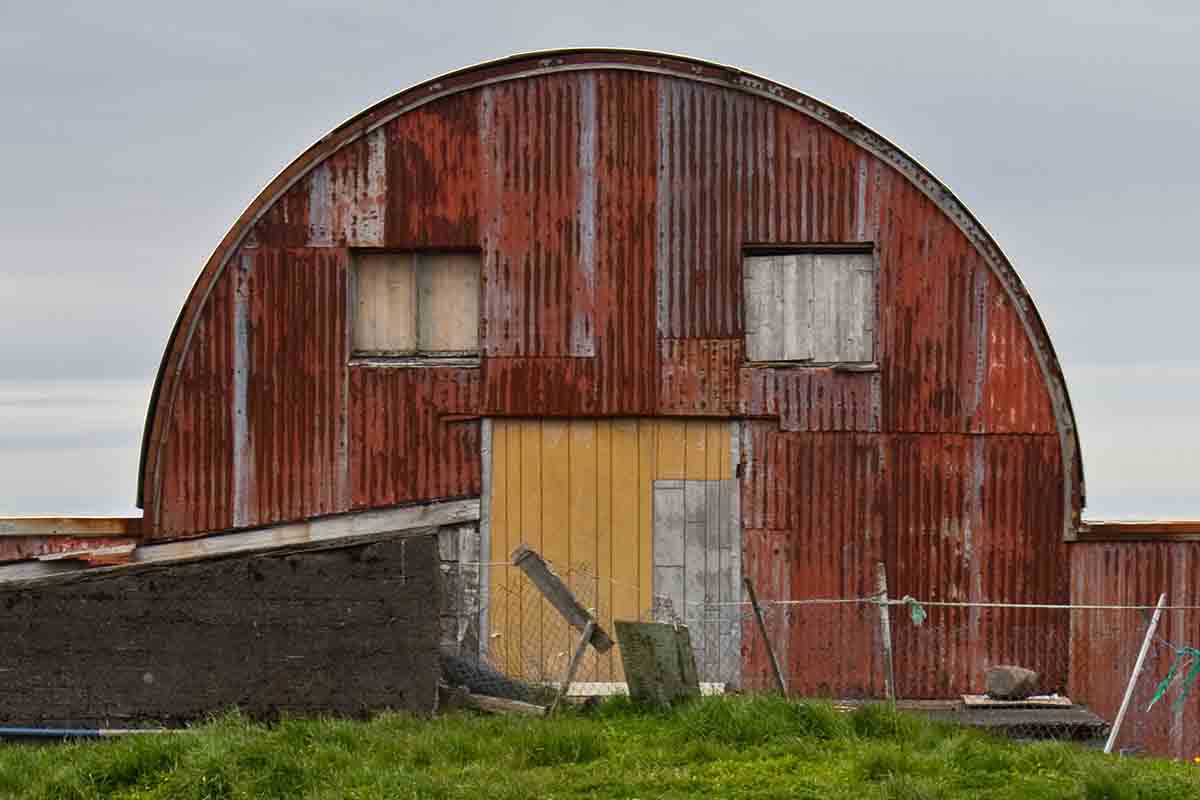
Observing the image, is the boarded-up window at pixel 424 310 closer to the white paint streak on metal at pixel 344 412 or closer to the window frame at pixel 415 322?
the window frame at pixel 415 322

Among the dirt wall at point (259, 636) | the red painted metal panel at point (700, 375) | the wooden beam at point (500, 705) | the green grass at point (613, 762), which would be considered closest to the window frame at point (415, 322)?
the red painted metal panel at point (700, 375)

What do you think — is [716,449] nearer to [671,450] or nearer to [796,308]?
[671,450]

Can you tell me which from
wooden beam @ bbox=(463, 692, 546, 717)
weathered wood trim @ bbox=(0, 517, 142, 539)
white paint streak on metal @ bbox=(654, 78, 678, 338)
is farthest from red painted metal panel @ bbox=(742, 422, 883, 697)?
weathered wood trim @ bbox=(0, 517, 142, 539)

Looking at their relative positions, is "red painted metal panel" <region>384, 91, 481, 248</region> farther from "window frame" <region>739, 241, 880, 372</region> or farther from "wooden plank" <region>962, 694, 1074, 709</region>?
"wooden plank" <region>962, 694, 1074, 709</region>

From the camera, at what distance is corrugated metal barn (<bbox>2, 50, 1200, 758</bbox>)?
60.8ft

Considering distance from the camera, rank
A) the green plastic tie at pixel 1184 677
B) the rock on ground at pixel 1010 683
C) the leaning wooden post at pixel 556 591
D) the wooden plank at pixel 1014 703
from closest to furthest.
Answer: the leaning wooden post at pixel 556 591
the wooden plank at pixel 1014 703
the rock on ground at pixel 1010 683
the green plastic tie at pixel 1184 677

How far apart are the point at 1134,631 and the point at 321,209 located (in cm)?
986

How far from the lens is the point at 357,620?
48.7ft

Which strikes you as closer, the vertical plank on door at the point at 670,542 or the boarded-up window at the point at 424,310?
the vertical plank on door at the point at 670,542

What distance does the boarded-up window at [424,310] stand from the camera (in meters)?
18.9

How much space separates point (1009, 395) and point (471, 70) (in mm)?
6814

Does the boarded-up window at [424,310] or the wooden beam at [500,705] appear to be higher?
the boarded-up window at [424,310]

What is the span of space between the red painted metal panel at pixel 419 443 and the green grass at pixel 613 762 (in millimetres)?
4972

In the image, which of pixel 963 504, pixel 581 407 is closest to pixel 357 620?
pixel 581 407
